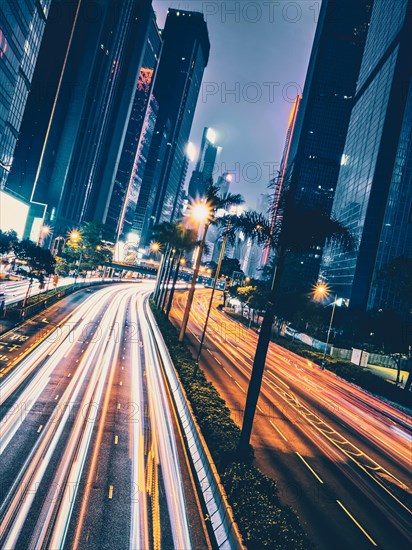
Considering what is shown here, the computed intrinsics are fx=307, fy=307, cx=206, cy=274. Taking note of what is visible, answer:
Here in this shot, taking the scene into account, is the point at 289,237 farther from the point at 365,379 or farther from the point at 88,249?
the point at 88,249

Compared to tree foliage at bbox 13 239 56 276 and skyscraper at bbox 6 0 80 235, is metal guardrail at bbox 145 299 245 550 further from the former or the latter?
skyscraper at bbox 6 0 80 235

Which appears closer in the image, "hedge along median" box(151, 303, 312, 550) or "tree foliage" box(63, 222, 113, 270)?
"hedge along median" box(151, 303, 312, 550)

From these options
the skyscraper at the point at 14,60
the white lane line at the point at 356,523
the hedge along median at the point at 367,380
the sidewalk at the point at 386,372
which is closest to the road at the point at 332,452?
the white lane line at the point at 356,523

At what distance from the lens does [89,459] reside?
41.9ft

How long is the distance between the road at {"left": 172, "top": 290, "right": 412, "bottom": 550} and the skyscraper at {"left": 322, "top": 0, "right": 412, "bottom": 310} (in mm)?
52791

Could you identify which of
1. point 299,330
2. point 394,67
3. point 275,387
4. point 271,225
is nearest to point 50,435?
point 271,225

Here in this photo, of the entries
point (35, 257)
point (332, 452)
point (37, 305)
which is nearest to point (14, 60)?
point (35, 257)

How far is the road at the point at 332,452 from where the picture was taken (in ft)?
39.2

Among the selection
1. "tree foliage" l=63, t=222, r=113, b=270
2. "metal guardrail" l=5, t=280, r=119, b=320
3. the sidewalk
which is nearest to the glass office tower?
"tree foliage" l=63, t=222, r=113, b=270

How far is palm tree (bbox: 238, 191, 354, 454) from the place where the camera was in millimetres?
13586

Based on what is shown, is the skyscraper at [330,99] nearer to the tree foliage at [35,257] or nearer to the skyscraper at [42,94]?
the skyscraper at [42,94]

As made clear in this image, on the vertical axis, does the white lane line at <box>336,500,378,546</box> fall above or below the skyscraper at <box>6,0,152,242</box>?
below

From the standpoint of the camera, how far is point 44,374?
833 inches

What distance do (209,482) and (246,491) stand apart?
193cm
